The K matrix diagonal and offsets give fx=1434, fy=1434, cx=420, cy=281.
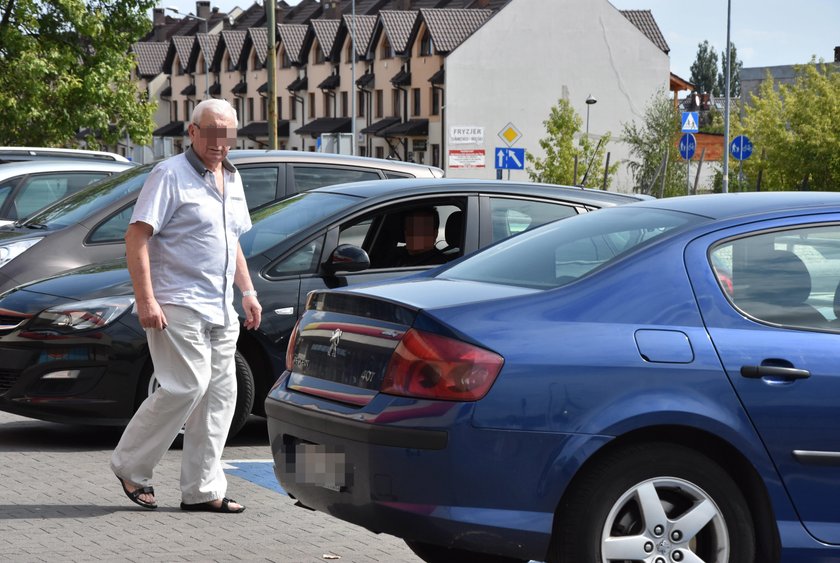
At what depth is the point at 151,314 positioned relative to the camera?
6043 millimetres

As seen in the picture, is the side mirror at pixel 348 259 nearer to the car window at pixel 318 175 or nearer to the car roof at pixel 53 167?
the car window at pixel 318 175

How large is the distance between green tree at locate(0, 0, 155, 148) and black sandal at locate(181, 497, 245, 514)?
31.1m

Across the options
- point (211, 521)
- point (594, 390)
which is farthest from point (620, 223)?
point (211, 521)

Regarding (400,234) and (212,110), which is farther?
(400,234)

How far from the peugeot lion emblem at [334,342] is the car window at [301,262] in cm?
323

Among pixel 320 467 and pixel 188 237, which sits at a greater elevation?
pixel 188 237

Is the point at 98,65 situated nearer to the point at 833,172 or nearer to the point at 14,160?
the point at 14,160

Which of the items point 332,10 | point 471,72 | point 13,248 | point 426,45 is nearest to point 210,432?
point 13,248

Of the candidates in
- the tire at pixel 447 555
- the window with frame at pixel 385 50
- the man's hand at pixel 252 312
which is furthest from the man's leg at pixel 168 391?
the window with frame at pixel 385 50

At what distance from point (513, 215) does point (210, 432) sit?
297cm

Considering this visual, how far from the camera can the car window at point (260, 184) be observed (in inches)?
451

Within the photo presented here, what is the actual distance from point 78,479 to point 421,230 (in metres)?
2.61

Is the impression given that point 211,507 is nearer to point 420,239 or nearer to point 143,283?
point 143,283

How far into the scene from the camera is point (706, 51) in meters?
165
